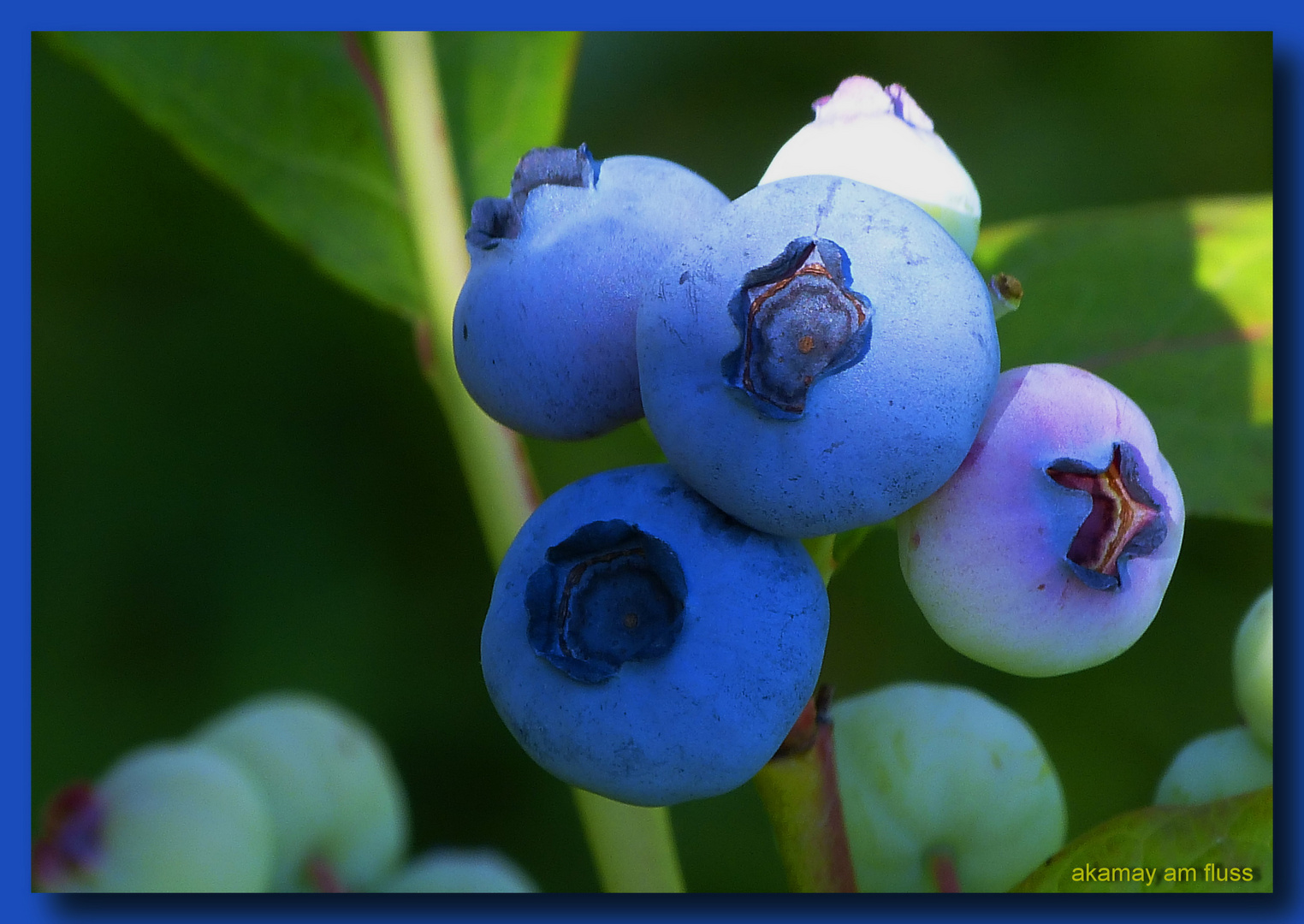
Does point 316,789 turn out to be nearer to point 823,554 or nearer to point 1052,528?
point 823,554

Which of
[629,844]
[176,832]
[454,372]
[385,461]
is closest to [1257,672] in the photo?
[629,844]

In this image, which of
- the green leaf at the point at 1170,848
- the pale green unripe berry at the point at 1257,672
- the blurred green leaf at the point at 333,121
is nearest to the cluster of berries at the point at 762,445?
the green leaf at the point at 1170,848

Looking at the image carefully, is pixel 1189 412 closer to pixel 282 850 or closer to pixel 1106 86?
pixel 1106 86

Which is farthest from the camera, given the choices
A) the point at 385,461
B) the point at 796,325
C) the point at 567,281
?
the point at 385,461

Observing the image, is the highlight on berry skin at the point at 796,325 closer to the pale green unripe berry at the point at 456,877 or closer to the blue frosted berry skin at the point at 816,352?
the blue frosted berry skin at the point at 816,352

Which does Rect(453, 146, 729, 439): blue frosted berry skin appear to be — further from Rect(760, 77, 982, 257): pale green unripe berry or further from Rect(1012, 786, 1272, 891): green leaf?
Rect(1012, 786, 1272, 891): green leaf

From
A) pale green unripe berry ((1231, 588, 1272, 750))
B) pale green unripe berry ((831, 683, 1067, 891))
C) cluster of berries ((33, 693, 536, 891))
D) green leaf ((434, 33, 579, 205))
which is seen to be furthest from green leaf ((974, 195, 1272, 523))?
cluster of berries ((33, 693, 536, 891))

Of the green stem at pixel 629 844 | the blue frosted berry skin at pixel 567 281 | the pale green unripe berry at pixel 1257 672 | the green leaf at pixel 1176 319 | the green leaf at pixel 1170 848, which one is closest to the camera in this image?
the blue frosted berry skin at pixel 567 281
